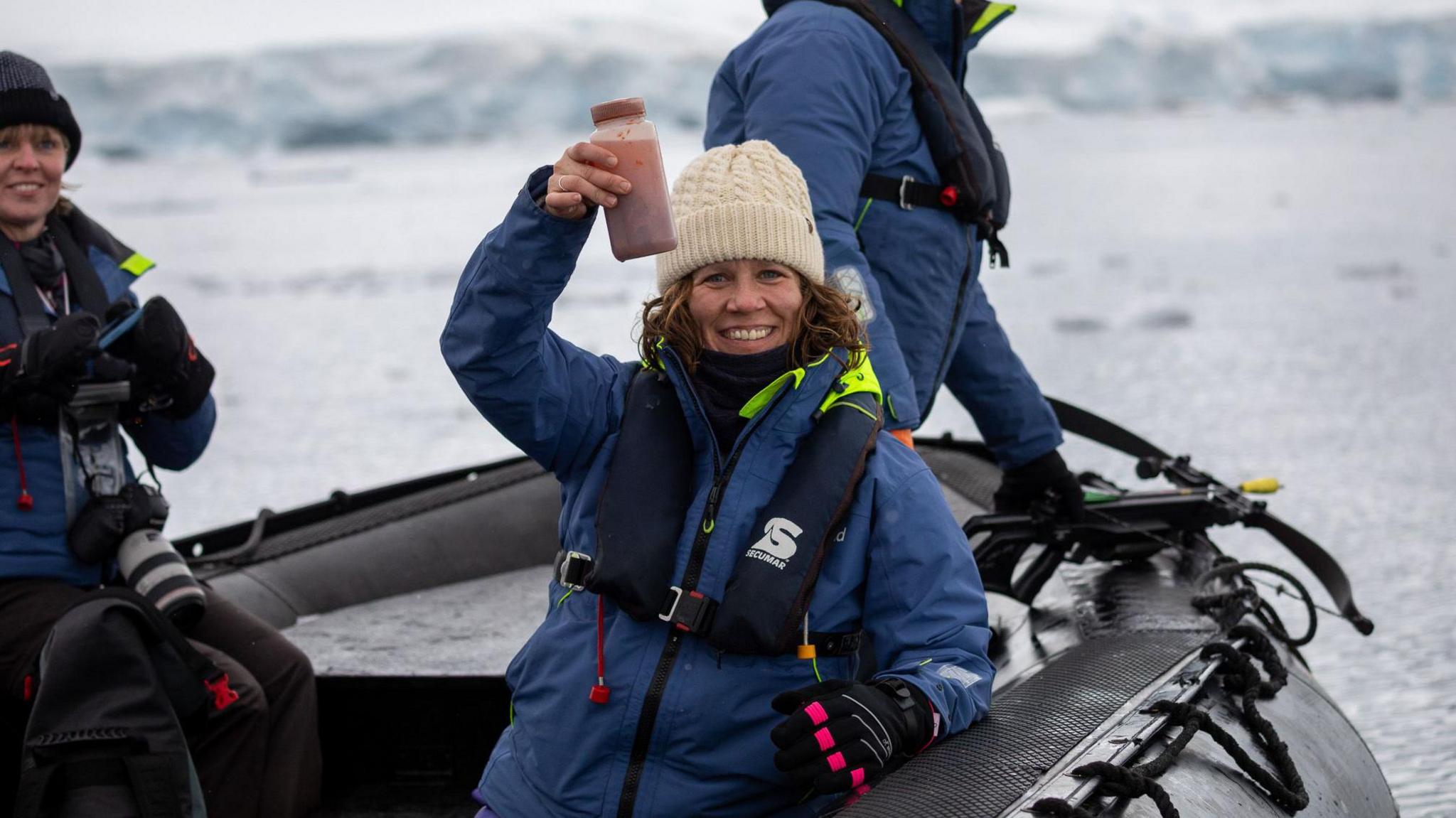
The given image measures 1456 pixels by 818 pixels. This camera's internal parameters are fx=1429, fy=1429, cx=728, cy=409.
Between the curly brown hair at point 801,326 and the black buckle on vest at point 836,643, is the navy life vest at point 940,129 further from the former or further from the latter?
the black buckle on vest at point 836,643

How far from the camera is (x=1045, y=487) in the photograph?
2.91 metres

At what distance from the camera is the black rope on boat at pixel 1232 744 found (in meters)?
1.61

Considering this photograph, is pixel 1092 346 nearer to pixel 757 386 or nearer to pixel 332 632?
pixel 332 632

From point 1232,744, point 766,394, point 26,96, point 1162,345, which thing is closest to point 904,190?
point 766,394

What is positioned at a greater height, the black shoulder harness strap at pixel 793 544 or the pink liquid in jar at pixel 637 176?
the pink liquid in jar at pixel 637 176

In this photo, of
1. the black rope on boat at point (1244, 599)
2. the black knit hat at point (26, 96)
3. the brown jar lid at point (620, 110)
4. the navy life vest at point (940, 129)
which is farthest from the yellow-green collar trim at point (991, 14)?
the black knit hat at point (26, 96)

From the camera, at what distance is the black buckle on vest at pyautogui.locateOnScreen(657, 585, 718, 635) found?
5.55 feet

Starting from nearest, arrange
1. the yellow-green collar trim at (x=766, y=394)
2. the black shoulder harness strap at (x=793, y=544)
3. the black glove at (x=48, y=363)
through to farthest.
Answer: the black shoulder harness strap at (x=793, y=544) < the yellow-green collar trim at (x=766, y=394) < the black glove at (x=48, y=363)

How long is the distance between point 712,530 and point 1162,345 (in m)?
7.33

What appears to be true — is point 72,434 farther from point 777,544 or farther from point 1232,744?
point 1232,744

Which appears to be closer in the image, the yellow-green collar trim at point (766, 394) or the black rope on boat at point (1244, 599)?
the yellow-green collar trim at point (766, 394)

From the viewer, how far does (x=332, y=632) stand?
3.14 m

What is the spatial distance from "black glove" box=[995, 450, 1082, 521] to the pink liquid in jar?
150 cm

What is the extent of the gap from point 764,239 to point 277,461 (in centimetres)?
499
